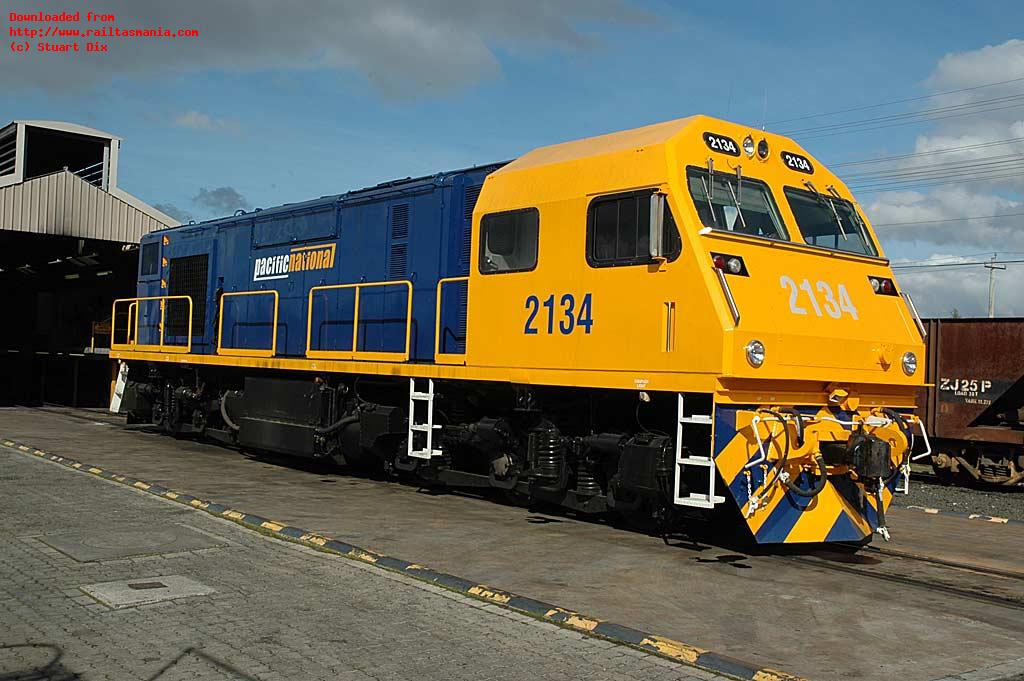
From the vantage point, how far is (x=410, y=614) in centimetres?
626

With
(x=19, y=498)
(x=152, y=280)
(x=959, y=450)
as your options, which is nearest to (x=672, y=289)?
(x=19, y=498)

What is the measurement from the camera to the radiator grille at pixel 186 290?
17.2 meters

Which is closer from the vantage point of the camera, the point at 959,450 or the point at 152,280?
the point at 959,450

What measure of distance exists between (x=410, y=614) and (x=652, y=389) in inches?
127

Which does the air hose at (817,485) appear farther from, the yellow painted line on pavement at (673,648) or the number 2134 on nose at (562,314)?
the yellow painted line on pavement at (673,648)

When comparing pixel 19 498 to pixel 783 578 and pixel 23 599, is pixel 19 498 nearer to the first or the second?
pixel 23 599

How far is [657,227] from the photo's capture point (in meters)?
8.44

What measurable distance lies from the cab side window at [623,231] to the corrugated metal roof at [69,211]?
19.8 metres

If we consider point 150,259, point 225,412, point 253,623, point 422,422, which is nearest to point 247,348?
point 225,412

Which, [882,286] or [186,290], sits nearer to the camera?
[882,286]

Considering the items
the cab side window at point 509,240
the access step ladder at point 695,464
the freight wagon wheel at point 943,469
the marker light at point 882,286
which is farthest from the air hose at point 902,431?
the freight wagon wheel at point 943,469

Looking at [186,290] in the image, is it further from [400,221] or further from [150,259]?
[400,221]

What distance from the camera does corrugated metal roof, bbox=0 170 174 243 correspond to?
23828mm

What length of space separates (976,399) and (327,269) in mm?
11041
